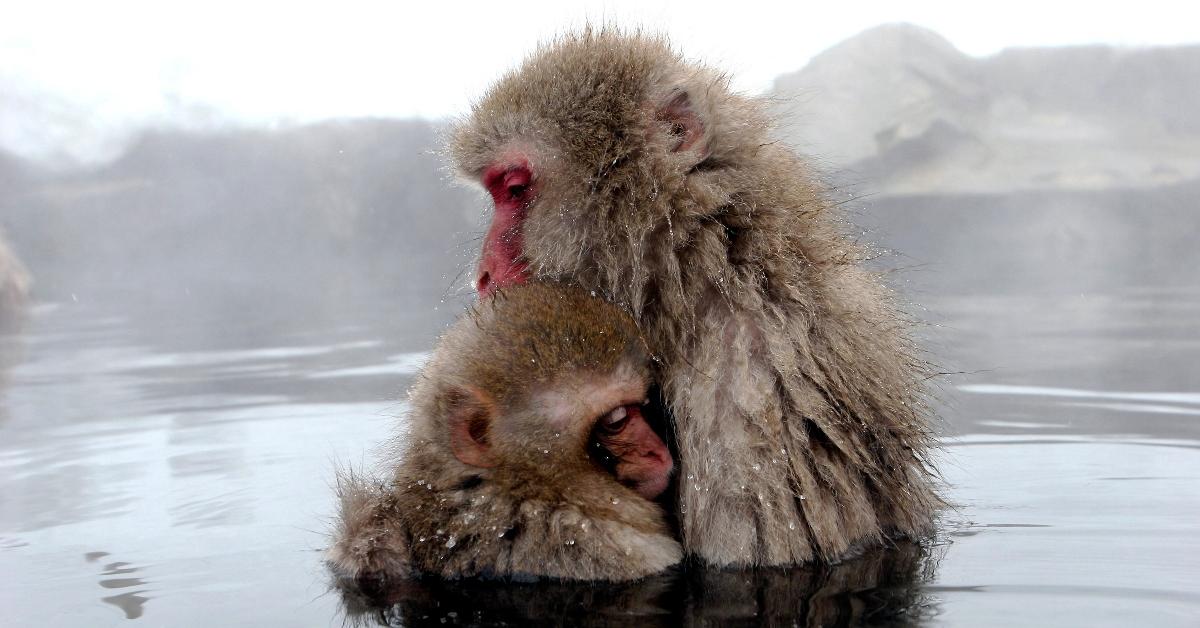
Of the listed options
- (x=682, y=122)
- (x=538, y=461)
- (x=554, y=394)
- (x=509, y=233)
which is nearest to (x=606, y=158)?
(x=682, y=122)

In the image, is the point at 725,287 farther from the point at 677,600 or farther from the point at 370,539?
the point at 370,539

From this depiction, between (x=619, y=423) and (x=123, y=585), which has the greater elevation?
(x=619, y=423)

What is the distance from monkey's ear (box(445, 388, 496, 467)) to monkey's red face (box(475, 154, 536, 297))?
321 millimetres

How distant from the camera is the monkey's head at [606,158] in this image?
90.0 inches

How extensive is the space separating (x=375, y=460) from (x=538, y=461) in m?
0.79

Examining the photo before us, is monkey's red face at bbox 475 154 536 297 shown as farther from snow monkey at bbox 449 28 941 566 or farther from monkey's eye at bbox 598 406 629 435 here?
monkey's eye at bbox 598 406 629 435

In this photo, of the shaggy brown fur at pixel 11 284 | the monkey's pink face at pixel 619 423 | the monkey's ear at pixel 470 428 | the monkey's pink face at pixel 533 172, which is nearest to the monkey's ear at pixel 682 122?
the monkey's pink face at pixel 533 172

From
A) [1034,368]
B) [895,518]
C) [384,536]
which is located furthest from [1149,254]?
[384,536]

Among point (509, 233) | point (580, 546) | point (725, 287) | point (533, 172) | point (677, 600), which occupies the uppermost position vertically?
point (533, 172)

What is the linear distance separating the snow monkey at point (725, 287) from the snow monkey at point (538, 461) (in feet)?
0.35

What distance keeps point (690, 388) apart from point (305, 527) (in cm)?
108

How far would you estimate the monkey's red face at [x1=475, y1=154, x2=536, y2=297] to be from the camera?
247 centimetres

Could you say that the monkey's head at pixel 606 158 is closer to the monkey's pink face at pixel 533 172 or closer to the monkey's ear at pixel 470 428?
the monkey's pink face at pixel 533 172

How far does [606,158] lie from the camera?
7.67 feet
